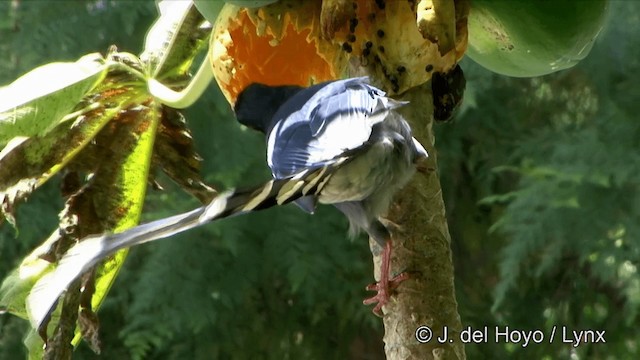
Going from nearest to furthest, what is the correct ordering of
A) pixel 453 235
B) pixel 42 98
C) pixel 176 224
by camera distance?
pixel 176 224 → pixel 42 98 → pixel 453 235

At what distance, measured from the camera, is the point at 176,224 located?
1.06 feet

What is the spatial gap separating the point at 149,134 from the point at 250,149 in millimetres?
914

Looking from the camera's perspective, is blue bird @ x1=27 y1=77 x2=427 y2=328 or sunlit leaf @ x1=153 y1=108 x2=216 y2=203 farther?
sunlit leaf @ x1=153 y1=108 x2=216 y2=203

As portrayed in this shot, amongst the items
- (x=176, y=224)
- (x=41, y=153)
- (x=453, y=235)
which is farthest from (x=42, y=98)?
(x=453, y=235)

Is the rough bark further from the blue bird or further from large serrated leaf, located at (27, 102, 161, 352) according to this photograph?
large serrated leaf, located at (27, 102, 161, 352)

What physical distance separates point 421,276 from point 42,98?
0.21 metres

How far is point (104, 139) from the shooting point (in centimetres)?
53

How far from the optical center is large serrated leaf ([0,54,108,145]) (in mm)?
456

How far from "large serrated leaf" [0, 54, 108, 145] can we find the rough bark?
17 centimetres

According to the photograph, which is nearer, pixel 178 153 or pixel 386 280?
pixel 386 280

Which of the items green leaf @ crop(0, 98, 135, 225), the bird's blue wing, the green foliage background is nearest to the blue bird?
the bird's blue wing

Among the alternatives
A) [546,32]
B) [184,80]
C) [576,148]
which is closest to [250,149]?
[576,148]

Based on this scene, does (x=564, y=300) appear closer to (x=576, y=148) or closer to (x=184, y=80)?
(x=576, y=148)

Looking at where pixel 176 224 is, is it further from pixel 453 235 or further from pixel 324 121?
pixel 453 235
